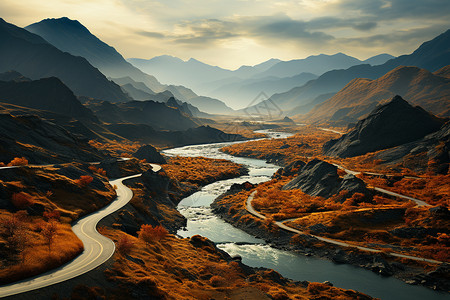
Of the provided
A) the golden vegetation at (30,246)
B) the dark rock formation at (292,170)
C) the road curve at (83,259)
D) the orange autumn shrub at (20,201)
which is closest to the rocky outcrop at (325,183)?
the dark rock formation at (292,170)

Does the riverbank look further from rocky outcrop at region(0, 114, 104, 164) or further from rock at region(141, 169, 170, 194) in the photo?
rocky outcrop at region(0, 114, 104, 164)

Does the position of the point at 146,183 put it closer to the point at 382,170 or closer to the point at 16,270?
the point at 16,270

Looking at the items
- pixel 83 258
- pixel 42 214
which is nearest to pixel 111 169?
pixel 42 214

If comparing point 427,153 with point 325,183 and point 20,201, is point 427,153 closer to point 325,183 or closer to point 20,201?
point 325,183

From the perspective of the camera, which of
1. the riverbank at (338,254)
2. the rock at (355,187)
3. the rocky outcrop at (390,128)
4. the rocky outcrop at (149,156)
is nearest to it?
the riverbank at (338,254)

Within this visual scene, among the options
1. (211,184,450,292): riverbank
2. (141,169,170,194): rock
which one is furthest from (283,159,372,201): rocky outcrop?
(141,169,170,194): rock

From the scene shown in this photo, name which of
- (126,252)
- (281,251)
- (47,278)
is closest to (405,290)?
(281,251)

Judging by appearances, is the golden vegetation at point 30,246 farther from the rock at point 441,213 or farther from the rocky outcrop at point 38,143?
the rock at point 441,213

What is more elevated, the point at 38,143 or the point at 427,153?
the point at 427,153
